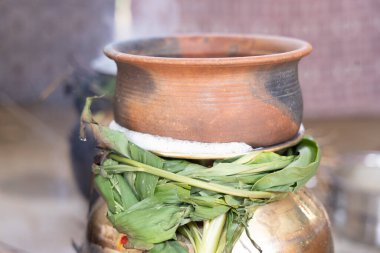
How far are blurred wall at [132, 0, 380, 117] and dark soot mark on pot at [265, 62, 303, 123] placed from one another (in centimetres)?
188

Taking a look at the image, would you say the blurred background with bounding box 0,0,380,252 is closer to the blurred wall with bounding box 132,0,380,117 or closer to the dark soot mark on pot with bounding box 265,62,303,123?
the blurred wall with bounding box 132,0,380,117

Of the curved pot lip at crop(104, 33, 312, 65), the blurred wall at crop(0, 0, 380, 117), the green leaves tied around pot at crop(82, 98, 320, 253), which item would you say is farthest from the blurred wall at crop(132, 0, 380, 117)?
the green leaves tied around pot at crop(82, 98, 320, 253)

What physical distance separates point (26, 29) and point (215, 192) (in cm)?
269

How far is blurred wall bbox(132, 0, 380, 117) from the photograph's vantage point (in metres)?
2.82

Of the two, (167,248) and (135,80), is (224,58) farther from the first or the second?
(167,248)

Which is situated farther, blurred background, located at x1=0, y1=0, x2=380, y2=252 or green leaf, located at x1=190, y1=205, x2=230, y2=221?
blurred background, located at x1=0, y1=0, x2=380, y2=252

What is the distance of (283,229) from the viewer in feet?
2.72

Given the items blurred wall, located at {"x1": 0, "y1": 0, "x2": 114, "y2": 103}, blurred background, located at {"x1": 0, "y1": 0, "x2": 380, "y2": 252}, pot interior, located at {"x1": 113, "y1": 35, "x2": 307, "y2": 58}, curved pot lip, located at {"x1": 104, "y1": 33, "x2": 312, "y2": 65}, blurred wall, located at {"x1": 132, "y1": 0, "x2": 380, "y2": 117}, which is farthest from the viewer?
blurred wall, located at {"x1": 0, "y1": 0, "x2": 114, "y2": 103}

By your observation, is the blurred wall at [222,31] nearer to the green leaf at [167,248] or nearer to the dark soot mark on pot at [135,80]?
the dark soot mark on pot at [135,80]

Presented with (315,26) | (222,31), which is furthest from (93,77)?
(315,26)

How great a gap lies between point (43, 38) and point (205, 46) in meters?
2.37

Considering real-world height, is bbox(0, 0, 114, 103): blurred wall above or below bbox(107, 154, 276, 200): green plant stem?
below

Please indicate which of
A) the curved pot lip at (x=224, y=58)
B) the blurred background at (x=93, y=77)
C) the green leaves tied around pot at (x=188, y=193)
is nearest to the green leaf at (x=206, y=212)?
the green leaves tied around pot at (x=188, y=193)

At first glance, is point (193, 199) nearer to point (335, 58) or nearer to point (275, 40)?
point (275, 40)
